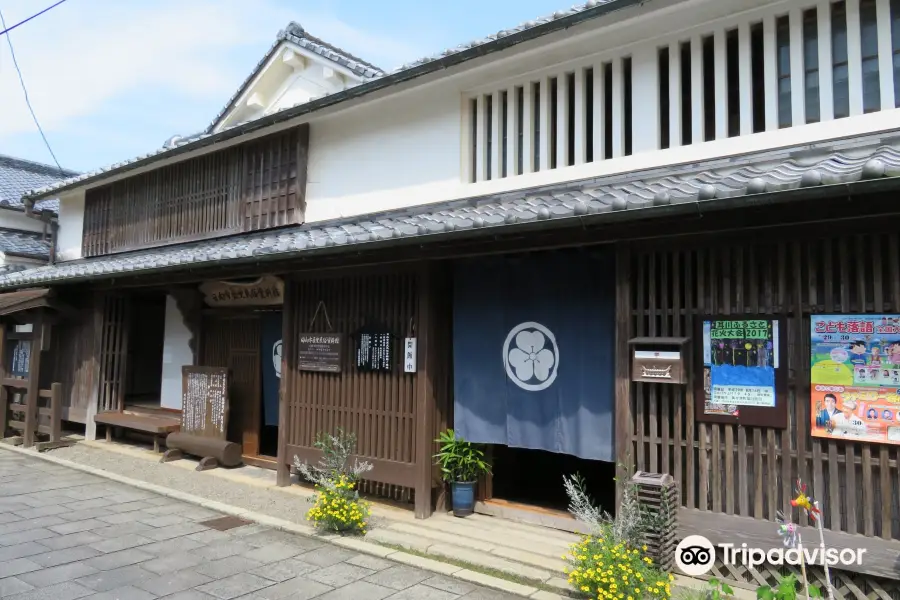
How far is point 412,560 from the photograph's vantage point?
20.5ft

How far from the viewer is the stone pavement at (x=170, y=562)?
548cm

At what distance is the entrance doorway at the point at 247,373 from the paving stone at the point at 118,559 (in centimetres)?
421

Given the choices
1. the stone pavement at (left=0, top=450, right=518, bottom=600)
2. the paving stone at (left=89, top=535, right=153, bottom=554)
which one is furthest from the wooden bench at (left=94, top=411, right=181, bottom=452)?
the paving stone at (left=89, top=535, right=153, bottom=554)

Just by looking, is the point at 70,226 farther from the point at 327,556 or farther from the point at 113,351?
the point at 327,556

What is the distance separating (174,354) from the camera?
13.0 meters

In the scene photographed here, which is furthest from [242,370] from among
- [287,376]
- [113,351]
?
[113,351]

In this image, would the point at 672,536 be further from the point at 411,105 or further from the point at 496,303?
the point at 411,105

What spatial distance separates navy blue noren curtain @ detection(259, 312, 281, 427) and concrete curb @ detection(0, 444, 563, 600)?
233cm

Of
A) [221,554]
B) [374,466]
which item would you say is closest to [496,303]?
[374,466]

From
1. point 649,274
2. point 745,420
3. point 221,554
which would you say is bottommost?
point 221,554

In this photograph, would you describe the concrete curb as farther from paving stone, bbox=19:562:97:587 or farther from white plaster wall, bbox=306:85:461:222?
white plaster wall, bbox=306:85:461:222

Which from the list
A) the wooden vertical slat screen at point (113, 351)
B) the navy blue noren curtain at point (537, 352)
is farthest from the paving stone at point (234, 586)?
the wooden vertical slat screen at point (113, 351)

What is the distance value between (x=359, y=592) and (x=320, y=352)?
412 centimetres

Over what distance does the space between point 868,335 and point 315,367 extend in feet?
22.5
